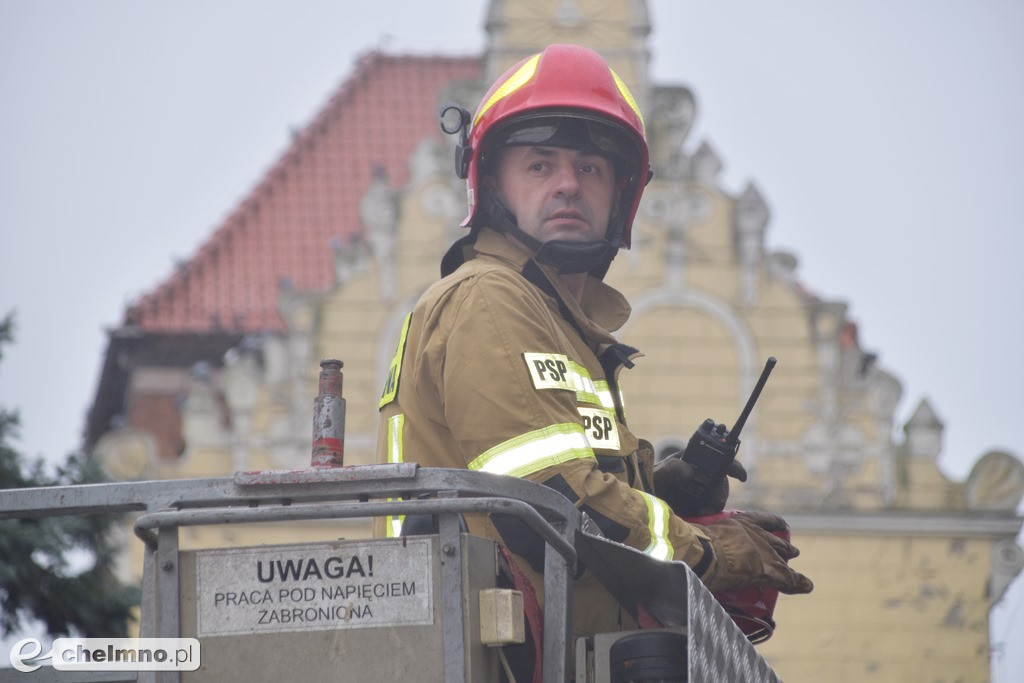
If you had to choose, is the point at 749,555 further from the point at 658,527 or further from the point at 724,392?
the point at 724,392

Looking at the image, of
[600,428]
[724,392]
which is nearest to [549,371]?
[600,428]

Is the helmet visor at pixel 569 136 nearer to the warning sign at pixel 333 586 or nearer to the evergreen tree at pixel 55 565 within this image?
the warning sign at pixel 333 586

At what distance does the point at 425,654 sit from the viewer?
4422 mm

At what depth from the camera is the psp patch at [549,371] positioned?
5414 mm

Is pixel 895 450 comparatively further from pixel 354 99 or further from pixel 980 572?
pixel 354 99

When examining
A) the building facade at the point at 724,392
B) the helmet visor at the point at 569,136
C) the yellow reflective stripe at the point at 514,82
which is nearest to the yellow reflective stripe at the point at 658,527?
the helmet visor at the point at 569,136

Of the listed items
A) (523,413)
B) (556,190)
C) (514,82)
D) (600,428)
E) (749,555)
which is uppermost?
(514,82)

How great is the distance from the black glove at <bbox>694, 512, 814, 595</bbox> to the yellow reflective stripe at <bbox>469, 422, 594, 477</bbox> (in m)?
0.55

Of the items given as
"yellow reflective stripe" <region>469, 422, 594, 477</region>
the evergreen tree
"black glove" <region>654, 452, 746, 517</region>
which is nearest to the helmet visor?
"black glove" <region>654, 452, 746, 517</region>

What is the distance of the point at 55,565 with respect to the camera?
39.3ft

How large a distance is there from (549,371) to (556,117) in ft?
3.38

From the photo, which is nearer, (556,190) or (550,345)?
(550,345)

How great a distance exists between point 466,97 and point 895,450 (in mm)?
6272

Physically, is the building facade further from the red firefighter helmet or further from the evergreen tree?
the red firefighter helmet
